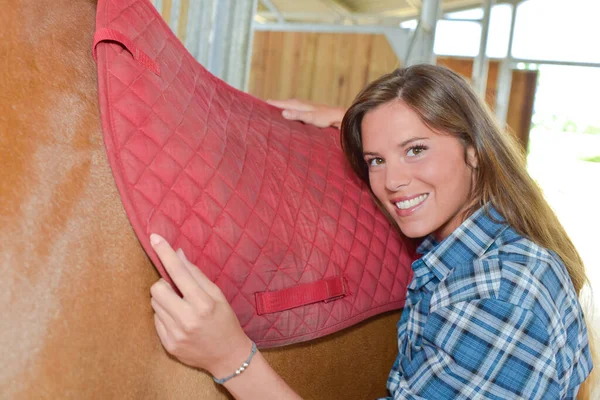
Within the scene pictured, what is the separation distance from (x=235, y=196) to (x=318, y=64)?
3.46 metres

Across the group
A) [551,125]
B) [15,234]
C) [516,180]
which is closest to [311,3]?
[551,125]

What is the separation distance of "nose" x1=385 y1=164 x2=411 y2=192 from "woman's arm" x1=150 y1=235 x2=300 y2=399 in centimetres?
34

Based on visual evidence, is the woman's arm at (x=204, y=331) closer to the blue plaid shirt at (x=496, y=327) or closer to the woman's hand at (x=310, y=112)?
the blue plaid shirt at (x=496, y=327)

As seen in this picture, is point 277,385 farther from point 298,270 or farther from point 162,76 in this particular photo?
point 162,76

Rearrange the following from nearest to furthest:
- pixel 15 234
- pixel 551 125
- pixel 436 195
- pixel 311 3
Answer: pixel 15 234, pixel 436 195, pixel 311 3, pixel 551 125

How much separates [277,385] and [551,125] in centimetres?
639

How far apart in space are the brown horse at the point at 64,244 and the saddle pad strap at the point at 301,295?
0.11 metres

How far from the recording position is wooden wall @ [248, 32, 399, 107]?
3811 millimetres

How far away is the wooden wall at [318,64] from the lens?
3.81m

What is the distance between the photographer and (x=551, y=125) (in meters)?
6.38

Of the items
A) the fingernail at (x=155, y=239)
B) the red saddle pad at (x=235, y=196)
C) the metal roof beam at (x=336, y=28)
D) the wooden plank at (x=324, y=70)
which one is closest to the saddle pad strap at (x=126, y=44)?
the red saddle pad at (x=235, y=196)

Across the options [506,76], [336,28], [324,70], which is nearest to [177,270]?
[336,28]

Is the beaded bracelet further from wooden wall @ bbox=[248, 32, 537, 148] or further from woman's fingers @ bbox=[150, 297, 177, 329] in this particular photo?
wooden wall @ bbox=[248, 32, 537, 148]

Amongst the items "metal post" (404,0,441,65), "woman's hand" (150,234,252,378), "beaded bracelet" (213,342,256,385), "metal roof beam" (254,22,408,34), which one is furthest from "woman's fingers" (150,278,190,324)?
"metal post" (404,0,441,65)
